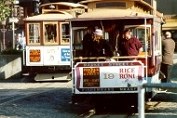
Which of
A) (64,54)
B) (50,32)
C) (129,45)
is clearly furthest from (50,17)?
(129,45)

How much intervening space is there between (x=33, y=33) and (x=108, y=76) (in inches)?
473

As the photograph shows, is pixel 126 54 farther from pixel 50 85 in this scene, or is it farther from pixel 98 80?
pixel 50 85

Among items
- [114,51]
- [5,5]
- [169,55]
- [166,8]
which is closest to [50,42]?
[5,5]

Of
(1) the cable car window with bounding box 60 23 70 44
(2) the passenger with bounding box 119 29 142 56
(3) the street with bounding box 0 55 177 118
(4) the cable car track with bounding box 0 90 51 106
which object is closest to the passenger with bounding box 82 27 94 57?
(2) the passenger with bounding box 119 29 142 56

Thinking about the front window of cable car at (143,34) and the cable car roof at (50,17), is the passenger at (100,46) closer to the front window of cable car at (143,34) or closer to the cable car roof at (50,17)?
the front window of cable car at (143,34)

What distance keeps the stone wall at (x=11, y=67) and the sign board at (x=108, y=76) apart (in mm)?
12996

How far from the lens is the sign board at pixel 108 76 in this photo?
553 inches

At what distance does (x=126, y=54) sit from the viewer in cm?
1451

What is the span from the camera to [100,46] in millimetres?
14562

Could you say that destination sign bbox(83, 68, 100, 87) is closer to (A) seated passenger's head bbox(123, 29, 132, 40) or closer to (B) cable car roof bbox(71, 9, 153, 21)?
(A) seated passenger's head bbox(123, 29, 132, 40)

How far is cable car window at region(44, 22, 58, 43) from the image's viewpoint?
2548 centimetres

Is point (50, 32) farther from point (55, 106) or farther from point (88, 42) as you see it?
point (88, 42)

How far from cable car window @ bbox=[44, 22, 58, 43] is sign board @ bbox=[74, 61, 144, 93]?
11.4m

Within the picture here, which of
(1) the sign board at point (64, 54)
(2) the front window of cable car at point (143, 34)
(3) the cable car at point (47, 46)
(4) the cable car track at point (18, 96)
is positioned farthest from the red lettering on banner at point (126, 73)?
(1) the sign board at point (64, 54)
